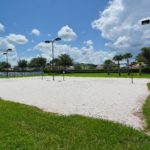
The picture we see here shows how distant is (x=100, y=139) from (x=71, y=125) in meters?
1.45

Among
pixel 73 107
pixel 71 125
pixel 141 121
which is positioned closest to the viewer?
pixel 71 125

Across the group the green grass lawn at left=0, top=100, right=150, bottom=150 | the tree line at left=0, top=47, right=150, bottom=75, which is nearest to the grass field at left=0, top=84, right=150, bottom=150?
the green grass lawn at left=0, top=100, right=150, bottom=150

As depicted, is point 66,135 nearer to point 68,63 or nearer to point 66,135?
point 66,135

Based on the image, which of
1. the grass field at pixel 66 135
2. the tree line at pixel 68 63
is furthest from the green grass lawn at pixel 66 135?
the tree line at pixel 68 63

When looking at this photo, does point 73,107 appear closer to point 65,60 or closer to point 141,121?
point 141,121

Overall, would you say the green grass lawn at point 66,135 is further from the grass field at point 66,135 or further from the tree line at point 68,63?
the tree line at point 68,63

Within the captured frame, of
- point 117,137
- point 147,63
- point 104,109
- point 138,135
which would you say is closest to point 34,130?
point 117,137

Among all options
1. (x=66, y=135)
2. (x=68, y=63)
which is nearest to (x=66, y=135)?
(x=66, y=135)

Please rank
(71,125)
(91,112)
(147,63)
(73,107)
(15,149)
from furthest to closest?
(147,63), (73,107), (91,112), (71,125), (15,149)

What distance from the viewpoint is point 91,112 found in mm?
9031

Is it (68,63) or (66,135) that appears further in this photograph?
(68,63)

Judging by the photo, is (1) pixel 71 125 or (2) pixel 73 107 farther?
(2) pixel 73 107

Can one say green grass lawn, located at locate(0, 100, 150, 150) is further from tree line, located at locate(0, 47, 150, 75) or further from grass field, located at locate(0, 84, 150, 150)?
tree line, located at locate(0, 47, 150, 75)

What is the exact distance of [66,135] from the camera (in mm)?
5742
